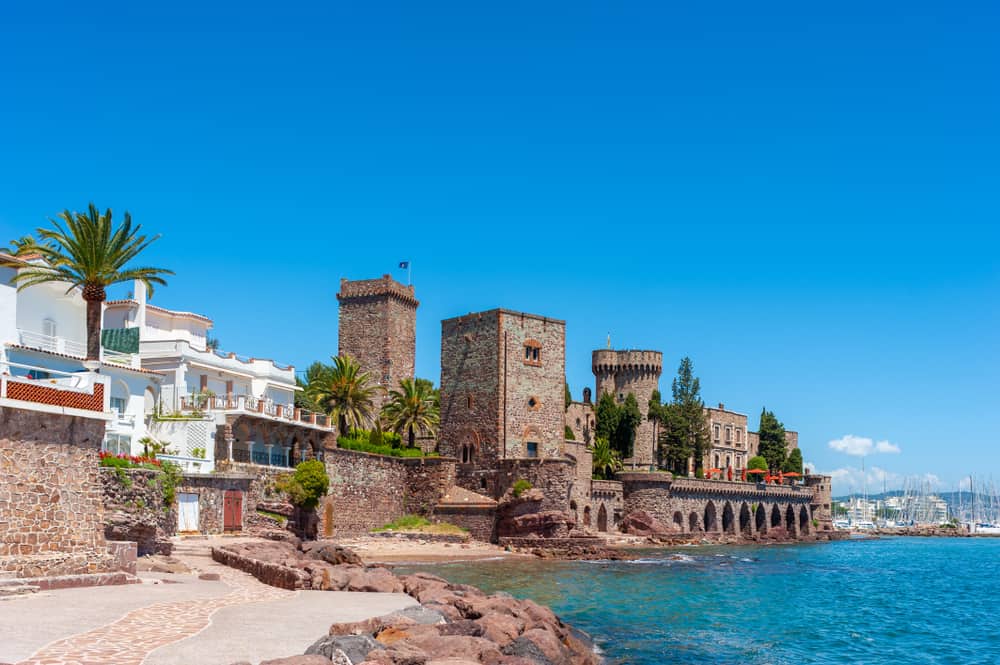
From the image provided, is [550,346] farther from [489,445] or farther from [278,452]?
[278,452]

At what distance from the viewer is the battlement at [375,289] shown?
7069 centimetres

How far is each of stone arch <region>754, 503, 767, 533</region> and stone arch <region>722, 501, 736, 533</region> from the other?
4.56 meters

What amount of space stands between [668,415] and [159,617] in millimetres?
66841

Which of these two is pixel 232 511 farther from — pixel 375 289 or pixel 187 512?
pixel 375 289

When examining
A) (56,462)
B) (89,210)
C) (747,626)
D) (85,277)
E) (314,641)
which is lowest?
(747,626)

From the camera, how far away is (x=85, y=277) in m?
28.0

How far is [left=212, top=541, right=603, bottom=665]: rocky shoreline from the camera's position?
1170cm

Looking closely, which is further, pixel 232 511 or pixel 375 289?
pixel 375 289

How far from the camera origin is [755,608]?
2994 centimetres

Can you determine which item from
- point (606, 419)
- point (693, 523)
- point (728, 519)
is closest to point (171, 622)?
point (693, 523)

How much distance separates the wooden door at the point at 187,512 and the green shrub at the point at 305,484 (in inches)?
282

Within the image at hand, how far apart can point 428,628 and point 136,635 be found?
4.04 m

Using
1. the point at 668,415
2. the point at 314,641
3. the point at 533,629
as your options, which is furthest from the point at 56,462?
the point at 668,415

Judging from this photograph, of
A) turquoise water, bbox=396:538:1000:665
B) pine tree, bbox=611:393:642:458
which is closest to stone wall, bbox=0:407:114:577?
turquoise water, bbox=396:538:1000:665
